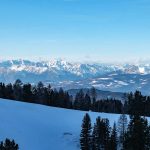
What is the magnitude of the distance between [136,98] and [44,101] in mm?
45881

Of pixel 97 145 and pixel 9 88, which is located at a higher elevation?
pixel 9 88

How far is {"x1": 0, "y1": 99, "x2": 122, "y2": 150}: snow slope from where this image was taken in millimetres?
111256

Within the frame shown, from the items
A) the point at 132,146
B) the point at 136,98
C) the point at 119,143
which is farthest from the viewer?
the point at 136,98

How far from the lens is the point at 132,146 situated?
237 ft

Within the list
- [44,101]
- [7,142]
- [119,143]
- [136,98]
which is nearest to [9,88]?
[44,101]

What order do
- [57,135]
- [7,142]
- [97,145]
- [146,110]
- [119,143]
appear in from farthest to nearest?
[146,110] → [57,135] → [119,143] → [97,145] → [7,142]

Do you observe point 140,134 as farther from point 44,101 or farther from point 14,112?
point 44,101

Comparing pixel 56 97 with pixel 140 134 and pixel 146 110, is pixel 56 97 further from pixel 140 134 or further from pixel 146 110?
pixel 140 134

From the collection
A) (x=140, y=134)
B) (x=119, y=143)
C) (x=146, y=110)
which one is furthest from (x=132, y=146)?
(x=146, y=110)

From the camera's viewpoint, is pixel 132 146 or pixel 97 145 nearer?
pixel 132 146

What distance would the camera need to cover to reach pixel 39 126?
125 meters

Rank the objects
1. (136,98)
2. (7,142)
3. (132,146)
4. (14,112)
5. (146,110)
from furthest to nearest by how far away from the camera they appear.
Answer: (146,110) → (136,98) → (14,112) → (132,146) → (7,142)

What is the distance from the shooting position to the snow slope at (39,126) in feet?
365

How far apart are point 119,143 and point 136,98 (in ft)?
203
